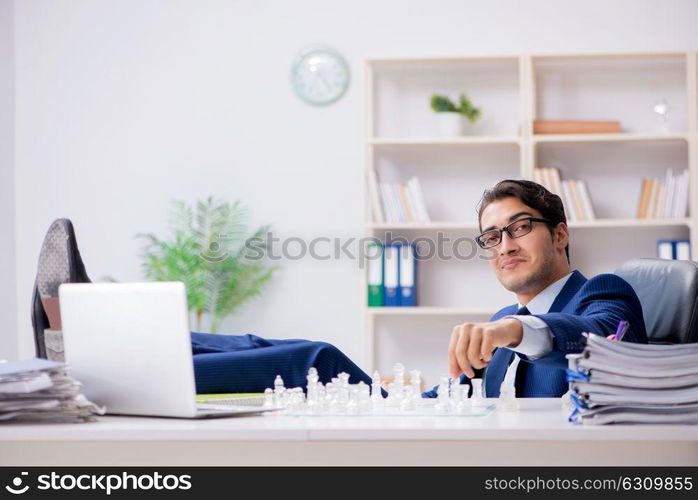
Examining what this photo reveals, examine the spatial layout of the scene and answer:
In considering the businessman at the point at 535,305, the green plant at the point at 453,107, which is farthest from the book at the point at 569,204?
the businessman at the point at 535,305

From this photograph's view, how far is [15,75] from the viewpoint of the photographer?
5.12 metres

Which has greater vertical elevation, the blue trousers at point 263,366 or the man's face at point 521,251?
the man's face at point 521,251

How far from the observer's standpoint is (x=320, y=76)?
191 inches

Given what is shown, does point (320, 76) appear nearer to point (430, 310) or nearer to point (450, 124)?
point (450, 124)

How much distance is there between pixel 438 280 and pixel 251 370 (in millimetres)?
2955

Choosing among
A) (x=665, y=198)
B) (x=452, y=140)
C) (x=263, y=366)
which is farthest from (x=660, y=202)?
(x=263, y=366)

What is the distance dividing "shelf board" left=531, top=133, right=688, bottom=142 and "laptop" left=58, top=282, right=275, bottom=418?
3.31 metres

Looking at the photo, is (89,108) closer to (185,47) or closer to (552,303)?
(185,47)

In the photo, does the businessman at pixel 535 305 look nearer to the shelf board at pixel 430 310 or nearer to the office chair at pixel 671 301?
the office chair at pixel 671 301

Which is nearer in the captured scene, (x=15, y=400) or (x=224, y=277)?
(x=15, y=400)

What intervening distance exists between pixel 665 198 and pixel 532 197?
253cm

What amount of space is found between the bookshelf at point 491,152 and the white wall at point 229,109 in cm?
13

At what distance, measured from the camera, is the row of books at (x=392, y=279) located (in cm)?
455
